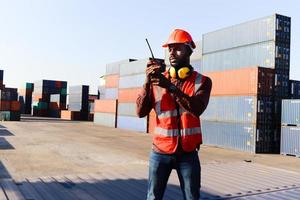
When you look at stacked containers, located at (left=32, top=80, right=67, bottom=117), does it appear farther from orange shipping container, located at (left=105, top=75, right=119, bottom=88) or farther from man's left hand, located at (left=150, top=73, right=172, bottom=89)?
man's left hand, located at (left=150, top=73, right=172, bottom=89)

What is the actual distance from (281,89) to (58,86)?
208 feet

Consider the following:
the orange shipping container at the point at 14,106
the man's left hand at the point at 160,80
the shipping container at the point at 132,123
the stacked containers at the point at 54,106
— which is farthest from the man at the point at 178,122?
the stacked containers at the point at 54,106

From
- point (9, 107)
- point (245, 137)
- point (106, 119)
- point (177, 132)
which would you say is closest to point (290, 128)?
point (245, 137)

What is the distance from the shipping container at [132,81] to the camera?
145 ft

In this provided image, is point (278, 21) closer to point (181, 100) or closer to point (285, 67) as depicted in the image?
point (285, 67)

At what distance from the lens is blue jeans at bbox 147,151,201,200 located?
4.00m

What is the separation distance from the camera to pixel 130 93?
4653cm

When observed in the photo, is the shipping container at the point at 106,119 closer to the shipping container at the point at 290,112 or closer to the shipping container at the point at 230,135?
the shipping container at the point at 230,135

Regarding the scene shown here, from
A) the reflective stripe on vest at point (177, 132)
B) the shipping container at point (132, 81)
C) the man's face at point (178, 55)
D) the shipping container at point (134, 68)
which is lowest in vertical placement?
the reflective stripe on vest at point (177, 132)

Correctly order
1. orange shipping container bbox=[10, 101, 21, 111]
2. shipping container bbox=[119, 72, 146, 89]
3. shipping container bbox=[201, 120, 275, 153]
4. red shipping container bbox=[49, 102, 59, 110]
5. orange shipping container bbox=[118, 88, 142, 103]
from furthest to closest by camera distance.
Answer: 1. red shipping container bbox=[49, 102, 59, 110]
2. orange shipping container bbox=[10, 101, 21, 111]
3. orange shipping container bbox=[118, 88, 142, 103]
4. shipping container bbox=[119, 72, 146, 89]
5. shipping container bbox=[201, 120, 275, 153]

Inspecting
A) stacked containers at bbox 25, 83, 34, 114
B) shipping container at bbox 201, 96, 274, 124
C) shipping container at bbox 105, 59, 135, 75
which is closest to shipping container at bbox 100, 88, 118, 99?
shipping container at bbox 105, 59, 135, 75

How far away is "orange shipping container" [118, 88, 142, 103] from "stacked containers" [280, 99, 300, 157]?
22318 mm

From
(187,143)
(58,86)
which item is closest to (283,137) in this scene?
(187,143)

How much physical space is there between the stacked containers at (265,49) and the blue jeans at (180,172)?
23313 mm
